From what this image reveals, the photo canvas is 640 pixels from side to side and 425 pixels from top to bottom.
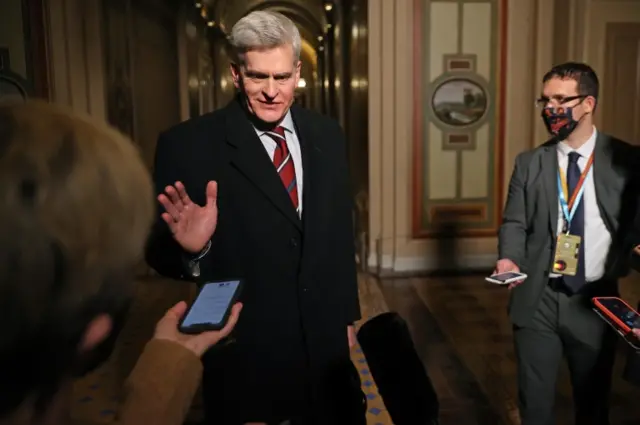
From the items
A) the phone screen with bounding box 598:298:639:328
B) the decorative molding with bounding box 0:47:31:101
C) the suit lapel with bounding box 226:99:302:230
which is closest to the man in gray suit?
the phone screen with bounding box 598:298:639:328

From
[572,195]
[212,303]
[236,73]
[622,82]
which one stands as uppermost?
[622,82]

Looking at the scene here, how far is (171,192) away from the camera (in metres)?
1.50

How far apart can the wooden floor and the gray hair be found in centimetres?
198

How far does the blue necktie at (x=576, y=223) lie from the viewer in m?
2.17

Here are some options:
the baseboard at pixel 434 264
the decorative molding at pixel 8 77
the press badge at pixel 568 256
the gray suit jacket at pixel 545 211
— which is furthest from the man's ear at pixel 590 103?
the decorative molding at pixel 8 77

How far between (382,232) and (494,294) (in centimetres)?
127

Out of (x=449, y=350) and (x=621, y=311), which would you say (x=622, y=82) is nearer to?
(x=449, y=350)

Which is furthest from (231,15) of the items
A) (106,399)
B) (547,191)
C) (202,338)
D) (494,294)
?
(202,338)

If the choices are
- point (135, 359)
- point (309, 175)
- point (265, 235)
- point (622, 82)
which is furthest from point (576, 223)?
point (622, 82)

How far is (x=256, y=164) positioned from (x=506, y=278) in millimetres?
1019

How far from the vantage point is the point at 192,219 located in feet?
5.13

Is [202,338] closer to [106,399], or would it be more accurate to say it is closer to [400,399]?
[400,399]

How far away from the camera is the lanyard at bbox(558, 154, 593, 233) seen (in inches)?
86.3

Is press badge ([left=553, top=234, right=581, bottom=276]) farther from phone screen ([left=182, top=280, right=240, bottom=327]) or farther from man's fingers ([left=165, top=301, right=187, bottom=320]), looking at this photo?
man's fingers ([left=165, top=301, right=187, bottom=320])
